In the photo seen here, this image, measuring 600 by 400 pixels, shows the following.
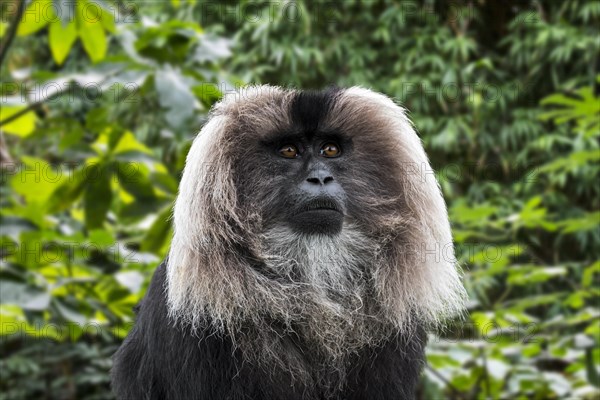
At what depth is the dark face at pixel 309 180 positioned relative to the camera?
287 centimetres

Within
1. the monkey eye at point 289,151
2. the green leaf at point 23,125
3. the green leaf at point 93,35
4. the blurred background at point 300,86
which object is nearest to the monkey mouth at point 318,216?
the monkey eye at point 289,151

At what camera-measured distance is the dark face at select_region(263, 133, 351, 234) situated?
2.87m

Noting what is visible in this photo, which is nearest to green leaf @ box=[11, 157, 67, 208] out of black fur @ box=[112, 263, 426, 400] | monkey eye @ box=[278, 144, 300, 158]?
black fur @ box=[112, 263, 426, 400]

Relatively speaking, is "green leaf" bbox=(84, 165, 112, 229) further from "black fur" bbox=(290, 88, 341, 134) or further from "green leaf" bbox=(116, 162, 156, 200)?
"black fur" bbox=(290, 88, 341, 134)

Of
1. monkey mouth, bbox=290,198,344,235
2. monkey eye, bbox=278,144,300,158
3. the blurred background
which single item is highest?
monkey eye, bbox=278,144,300,158

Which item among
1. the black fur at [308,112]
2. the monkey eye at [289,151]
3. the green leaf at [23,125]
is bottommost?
the green leaf at [23,125]

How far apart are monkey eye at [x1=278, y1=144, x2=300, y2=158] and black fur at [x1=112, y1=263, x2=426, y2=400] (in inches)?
26.2

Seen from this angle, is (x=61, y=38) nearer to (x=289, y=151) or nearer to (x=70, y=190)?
(x=70, y=190)

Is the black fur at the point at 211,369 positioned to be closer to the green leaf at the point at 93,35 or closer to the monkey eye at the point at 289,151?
the monkey eye at the point at 289,151

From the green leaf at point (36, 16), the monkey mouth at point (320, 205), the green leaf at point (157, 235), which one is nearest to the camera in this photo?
the monkey mouth at point (320, 205)

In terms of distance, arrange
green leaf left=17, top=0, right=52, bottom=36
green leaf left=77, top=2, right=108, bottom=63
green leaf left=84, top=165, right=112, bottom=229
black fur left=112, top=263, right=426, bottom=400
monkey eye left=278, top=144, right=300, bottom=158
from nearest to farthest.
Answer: black fur left=112, top=263, right=426, bottom=400
monkey eye left=278, top=144, right=300, bottom=158
green leaf left=17, top=0, right=52, bottom=36
green leaf left=77, top=2, right=108, bottom=63
green leaf left=84, top=165, right=112, bottom=229

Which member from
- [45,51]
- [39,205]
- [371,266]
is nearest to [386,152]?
[371,266]

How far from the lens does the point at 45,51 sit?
10430mm

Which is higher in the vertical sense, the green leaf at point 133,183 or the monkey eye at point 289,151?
the monkey eye at point 289,151
